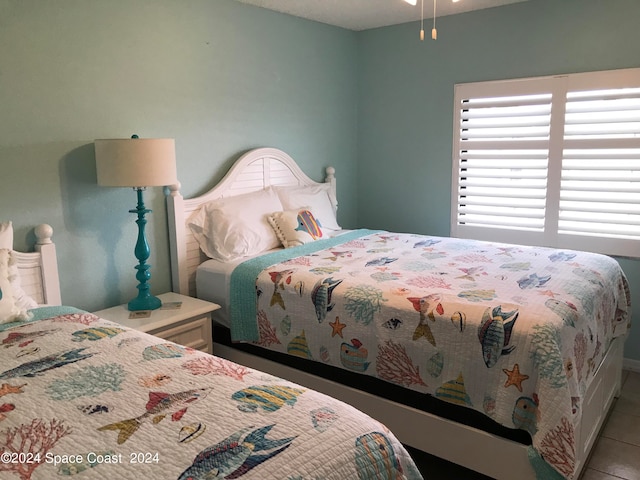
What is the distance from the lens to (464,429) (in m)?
2.14

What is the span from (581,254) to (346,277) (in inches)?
55.8

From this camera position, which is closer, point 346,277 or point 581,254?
point 346,277

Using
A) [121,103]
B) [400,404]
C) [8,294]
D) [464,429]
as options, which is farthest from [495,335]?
[121,103]

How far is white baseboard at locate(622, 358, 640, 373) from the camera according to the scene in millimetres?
3412

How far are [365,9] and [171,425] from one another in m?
3.30

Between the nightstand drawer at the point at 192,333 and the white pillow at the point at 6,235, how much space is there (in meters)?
0.77

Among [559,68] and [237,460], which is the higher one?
[559,68]

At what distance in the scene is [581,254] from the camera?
2953 millimetres

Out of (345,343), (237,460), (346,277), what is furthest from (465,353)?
(237,460)

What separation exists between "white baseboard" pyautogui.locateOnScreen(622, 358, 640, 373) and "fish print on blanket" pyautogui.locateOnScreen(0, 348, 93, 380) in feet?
11.0

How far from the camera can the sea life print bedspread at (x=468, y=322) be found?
6.37 ft

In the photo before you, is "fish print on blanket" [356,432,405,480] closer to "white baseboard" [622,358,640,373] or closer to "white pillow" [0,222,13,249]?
"white pillow" [0,222,13,249]

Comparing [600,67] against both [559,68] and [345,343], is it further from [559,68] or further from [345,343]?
[345,343]

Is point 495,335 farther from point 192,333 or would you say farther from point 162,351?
point 192,333
